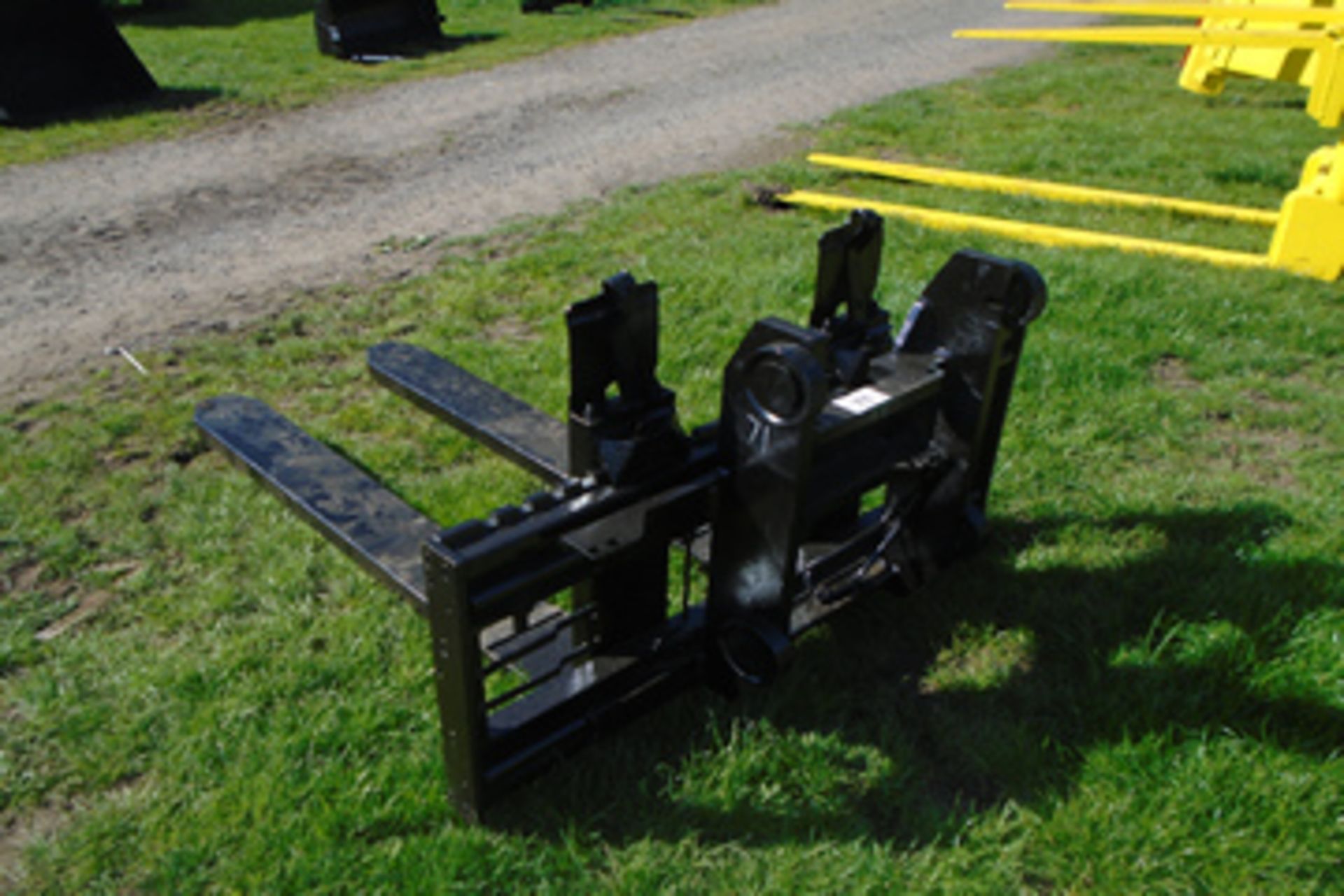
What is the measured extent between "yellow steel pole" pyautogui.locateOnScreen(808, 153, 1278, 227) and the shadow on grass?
4124 millimetres

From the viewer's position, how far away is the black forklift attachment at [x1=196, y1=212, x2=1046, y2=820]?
2158 mm

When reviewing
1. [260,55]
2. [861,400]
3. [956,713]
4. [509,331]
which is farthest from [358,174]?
[956,713]

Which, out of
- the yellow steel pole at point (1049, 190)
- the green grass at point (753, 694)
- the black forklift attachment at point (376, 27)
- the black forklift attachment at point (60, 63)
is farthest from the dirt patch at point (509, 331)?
the black forklift attachment at point (376, 27)

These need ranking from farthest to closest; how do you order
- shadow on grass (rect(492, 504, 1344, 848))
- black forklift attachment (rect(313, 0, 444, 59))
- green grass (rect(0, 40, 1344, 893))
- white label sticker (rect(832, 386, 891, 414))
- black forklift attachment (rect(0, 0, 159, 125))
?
black forklift attachment (rect(313, 0, 444, 59))
black forklift attachment (rect(0, 0, 159, 125))
white label sticker (rect(832, 386, 891, 414))
shadow on grass (rect(492, 504, 1344, 848))
green grass (rect(0, 40, 1344, 893))

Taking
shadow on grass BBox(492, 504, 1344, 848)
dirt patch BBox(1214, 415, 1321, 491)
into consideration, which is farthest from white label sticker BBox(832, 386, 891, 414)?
dirt patch BBox(1214, 415, 1321, 491)

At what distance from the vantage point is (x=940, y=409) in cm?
291

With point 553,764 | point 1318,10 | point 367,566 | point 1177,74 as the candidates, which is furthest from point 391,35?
point 553,764

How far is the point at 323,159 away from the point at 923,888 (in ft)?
23.4

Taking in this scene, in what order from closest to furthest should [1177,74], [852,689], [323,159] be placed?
[852,689]
[323,159]
[1177,74]

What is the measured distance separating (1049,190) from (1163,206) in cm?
69

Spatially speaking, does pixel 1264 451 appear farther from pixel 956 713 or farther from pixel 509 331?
pixel 509 331

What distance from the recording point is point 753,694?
8.78ft

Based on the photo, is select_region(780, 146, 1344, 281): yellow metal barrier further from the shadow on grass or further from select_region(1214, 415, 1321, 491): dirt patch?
the shadow on grass

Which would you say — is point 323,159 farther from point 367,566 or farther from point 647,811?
point 647,811
